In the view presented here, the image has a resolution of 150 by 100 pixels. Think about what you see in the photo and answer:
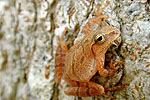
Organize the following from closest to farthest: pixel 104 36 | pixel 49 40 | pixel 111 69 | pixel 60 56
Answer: pixel 104 36 < pixel 111 69 < pixel 60 56 < pixel 49 40

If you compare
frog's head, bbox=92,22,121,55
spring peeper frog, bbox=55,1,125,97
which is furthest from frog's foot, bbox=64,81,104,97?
frog's head, bbox=92,22,121,55

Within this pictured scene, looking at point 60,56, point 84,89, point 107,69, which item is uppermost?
point 60,56

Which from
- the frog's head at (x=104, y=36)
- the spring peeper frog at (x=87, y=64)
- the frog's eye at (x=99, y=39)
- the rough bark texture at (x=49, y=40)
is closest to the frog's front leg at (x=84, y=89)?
the spring peeper frog at (x=87, y=64)

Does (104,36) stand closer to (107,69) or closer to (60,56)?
(107,69)

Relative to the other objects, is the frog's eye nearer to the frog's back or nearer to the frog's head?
the frog's head

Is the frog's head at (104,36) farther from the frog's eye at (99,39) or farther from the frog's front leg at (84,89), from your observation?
the frog's front leg at (84,89)

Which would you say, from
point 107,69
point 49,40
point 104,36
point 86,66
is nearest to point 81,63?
point 86,66
